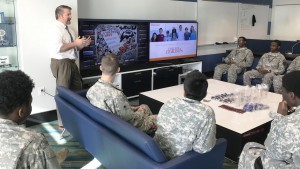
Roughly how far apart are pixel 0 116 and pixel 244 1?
7.24 m

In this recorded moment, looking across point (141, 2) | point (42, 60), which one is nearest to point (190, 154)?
point (42, 60)

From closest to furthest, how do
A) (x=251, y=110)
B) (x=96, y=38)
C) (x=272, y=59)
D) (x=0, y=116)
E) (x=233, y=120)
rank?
(x=0, y=116)
(x=233, y=120)
(x=251, y=110)
(x=96, y=38)
(x=272, y=59)

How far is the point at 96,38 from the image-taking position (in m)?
4.35

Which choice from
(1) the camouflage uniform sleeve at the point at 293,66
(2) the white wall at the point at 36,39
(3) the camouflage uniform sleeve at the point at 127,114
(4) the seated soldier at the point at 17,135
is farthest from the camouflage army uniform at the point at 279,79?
(4) the seated soldier at the point at 17,135

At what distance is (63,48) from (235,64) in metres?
3.61

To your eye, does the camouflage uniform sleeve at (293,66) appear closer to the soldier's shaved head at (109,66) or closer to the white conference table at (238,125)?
the white conference table at (238,125)

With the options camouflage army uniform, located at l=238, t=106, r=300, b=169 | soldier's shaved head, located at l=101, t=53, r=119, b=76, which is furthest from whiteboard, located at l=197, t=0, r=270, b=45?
camouflage army uniform, located at l=238, t=106, r=300, b=169

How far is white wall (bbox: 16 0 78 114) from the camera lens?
3316mm

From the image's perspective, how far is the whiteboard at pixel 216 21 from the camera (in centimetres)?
627

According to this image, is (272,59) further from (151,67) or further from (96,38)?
(96,38)

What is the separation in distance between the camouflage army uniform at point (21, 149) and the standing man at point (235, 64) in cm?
466

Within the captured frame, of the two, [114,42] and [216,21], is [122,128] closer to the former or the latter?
[114,42]

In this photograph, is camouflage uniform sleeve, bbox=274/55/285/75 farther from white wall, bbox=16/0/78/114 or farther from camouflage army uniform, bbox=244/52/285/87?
white wall, bbox=16/0/78/114

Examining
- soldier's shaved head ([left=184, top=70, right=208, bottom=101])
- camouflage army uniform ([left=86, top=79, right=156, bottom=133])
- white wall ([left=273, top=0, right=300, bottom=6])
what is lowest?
camouflage army uniform ([left=86, top=79, right=156, bottom=133])
